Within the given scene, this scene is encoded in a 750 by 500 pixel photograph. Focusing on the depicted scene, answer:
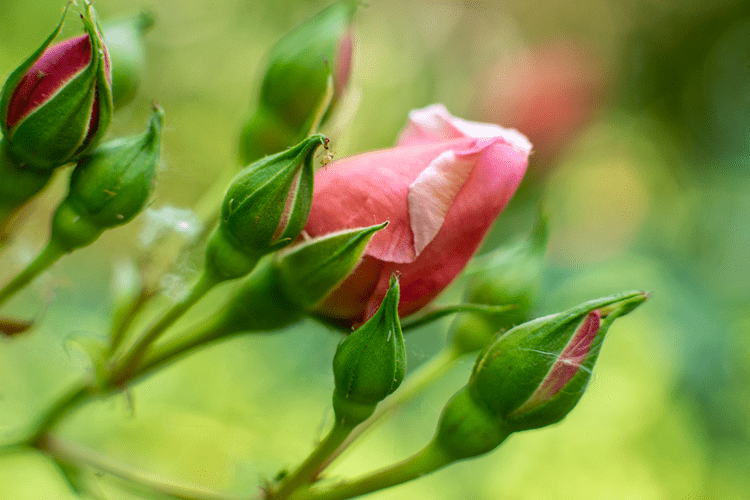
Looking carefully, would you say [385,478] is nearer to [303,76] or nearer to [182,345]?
[182,345]

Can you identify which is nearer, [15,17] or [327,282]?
[327,282]

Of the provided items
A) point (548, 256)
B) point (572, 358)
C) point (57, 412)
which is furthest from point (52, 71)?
point (548, 256)

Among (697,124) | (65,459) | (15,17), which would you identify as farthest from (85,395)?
(697,124)

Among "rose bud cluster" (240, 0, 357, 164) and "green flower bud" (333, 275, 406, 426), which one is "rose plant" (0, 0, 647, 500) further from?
"rose bud cluster" (240, 0, 357, 164)

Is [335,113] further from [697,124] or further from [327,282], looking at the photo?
[697,124]


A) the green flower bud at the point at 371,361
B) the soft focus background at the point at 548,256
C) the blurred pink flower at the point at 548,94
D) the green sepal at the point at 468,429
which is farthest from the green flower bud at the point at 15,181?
the blurred pink flower at the point at 548,94

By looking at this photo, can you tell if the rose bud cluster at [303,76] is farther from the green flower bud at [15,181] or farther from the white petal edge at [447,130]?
the green flower bud at [15,181]
